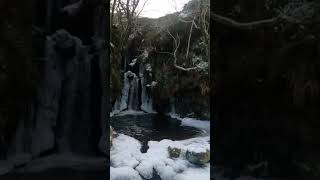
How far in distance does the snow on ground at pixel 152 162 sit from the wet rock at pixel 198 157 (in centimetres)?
8

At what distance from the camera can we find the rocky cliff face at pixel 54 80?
308 centimetres

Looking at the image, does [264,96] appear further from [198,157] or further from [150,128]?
[150,128]

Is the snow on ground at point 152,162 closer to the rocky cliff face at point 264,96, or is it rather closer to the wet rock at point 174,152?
the wet rock at point 174,152

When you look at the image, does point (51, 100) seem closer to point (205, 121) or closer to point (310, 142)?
point (310, 142)

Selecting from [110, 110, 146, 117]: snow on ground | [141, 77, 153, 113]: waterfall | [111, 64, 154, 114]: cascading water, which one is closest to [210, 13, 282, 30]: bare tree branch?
[110, 110, 146, 117]: snow on ground

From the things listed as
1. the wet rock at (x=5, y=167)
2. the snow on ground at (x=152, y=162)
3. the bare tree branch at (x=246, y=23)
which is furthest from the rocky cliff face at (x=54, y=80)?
the snow on ground at (x=152, y=162)

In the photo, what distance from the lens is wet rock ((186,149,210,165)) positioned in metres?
7.09

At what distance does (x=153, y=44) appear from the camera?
9.60 meters

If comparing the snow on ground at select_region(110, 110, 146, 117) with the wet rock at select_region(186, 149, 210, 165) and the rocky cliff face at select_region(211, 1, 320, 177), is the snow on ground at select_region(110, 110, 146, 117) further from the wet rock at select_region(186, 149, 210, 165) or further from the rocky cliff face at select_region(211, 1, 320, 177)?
the rocky cliff face at select_region(211, 1, 320, 177)

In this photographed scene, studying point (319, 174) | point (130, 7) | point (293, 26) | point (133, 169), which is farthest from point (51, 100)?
point (130, 7)

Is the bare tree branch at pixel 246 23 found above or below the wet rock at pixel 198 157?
above

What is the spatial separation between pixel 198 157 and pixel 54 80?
4.58m

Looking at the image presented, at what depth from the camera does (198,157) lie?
23.5 ft

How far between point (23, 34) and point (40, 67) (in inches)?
12.3
